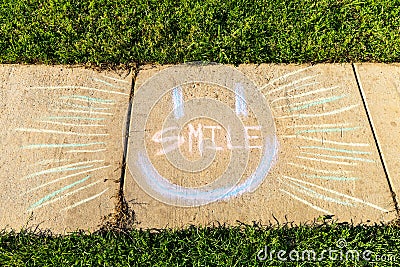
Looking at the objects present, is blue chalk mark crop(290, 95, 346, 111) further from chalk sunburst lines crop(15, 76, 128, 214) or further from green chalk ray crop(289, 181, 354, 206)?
chalk sunburst lines crop(15, 76, 128, 214)

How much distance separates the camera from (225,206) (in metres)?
2.82

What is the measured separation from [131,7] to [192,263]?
7.58ft

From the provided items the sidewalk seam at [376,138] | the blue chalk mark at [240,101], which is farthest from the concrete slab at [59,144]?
the sidewalk seam at [376,138]

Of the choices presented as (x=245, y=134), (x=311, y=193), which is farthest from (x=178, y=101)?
(x=311, y=193)

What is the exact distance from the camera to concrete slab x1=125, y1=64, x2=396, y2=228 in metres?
2.82

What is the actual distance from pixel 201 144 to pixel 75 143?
874 millimetres

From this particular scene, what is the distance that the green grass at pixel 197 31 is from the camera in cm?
353

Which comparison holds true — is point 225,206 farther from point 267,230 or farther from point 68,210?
point 68,210

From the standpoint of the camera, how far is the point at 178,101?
3271 mm

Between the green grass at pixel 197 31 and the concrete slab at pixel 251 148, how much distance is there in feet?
0.55

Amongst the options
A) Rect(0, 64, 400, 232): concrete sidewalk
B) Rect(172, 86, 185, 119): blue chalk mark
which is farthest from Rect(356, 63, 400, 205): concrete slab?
Rect(172, 86, 185, 119): blue chalk mark

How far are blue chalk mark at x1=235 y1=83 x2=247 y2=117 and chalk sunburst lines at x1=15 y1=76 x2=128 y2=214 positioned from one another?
0.85 m

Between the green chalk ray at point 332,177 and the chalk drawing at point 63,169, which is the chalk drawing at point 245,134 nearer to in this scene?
the green chalk ray at point 332,177

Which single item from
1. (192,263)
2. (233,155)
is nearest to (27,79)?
(233,155)
